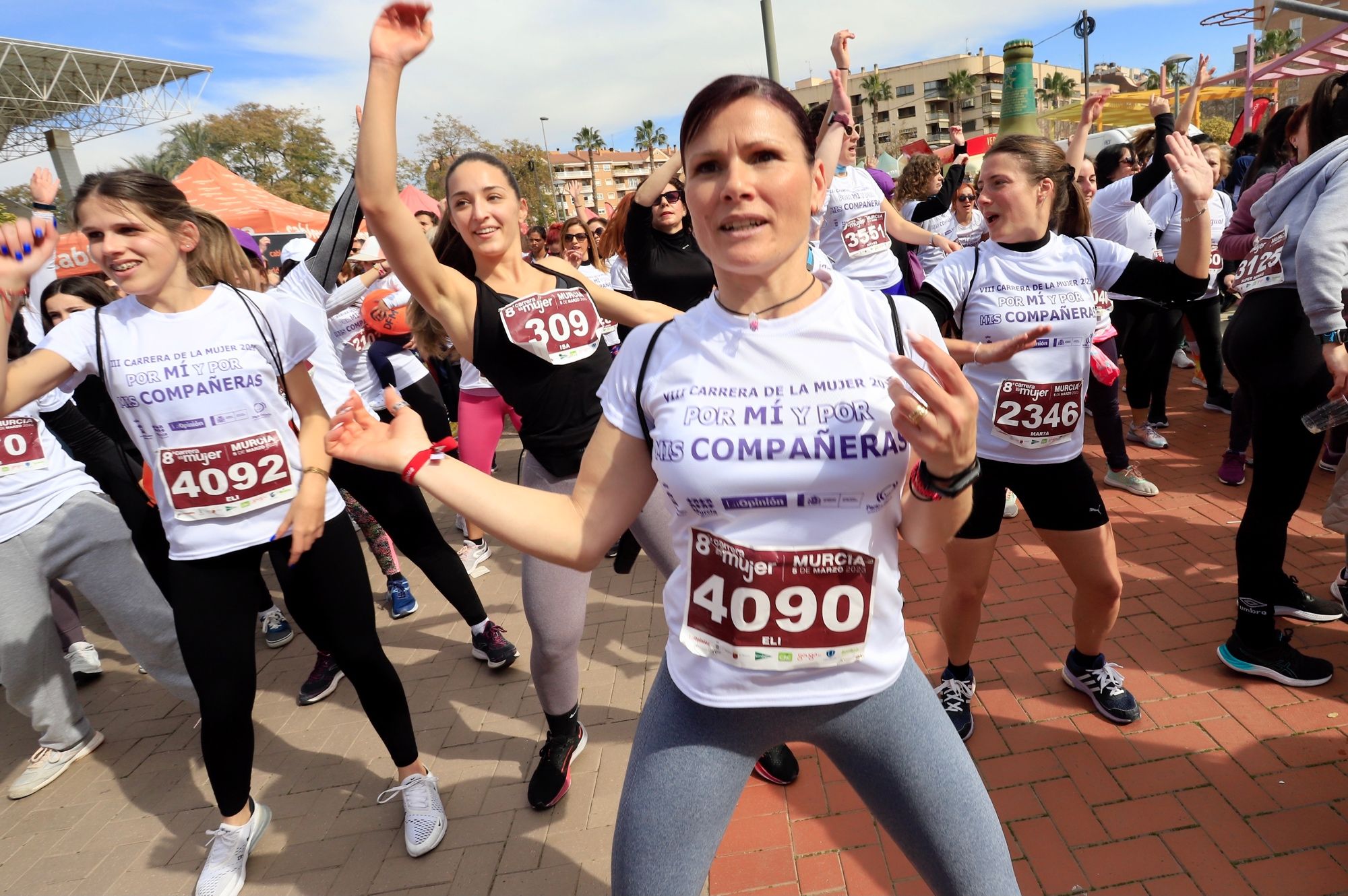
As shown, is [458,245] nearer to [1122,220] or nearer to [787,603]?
[787,603]

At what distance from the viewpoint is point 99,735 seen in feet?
12.5

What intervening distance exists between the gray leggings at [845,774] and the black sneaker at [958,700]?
1.52 m

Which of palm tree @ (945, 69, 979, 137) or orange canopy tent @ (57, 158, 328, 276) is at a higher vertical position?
palm tree @ (945, 69, 979, 137)

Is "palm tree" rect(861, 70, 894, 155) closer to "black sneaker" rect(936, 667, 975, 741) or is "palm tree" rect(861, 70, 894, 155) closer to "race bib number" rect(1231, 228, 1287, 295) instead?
"race bib number" rect(1231, 228, 1287, 295)

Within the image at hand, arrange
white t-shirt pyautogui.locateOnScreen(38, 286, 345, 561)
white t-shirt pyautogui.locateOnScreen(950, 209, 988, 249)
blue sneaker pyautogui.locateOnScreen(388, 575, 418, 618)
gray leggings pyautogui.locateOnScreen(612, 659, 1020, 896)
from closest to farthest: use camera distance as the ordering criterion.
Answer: gray leggings pyautogui.locateOnScreen(612, 659, 1020, 896) < white t-shirt pyautogui.locateOnScreen(38, 286, 345, 561) < blue sneaker pyautogui.locateOnScreen(388, 575, 418, 618) < white t-shirt pyautogui.locateOnScreen(950, 209, 988, 249)

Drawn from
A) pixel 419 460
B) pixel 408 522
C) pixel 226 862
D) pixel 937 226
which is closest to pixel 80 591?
pixel 408 522

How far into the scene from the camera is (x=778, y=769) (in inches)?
110

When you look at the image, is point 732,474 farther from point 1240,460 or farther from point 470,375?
point 1240,460

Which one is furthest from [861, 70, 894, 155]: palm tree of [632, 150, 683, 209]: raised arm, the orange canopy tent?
[632, 150, 683, 209]: raised arm

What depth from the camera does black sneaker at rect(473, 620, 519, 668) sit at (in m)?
3.92

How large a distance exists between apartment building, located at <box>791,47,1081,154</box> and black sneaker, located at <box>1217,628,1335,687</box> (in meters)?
96.9

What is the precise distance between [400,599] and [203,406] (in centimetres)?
272

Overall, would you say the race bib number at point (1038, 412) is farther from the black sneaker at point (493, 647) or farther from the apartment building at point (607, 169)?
the apartment building at point (607, 169)

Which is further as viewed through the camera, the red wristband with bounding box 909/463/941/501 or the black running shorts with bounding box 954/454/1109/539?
the black running shorts with bounding box 954/454/1109/539
